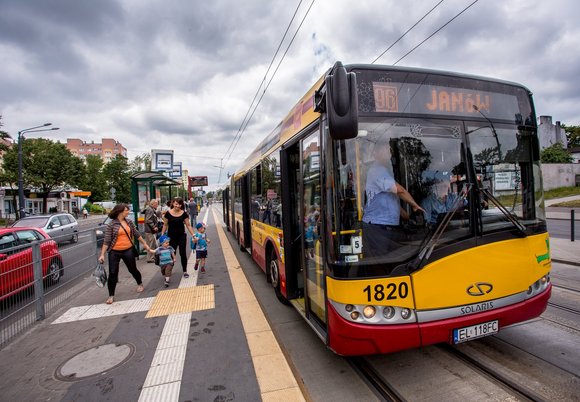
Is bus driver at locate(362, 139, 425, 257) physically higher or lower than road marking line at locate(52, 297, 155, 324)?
higher

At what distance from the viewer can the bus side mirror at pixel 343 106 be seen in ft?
8.34

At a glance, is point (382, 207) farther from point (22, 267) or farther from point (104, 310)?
point (22, 267)

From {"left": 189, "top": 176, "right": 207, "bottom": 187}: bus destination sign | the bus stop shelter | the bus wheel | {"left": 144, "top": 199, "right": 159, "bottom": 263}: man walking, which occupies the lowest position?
the bus wheel

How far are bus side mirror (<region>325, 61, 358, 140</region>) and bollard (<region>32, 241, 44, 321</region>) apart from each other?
17.0ft

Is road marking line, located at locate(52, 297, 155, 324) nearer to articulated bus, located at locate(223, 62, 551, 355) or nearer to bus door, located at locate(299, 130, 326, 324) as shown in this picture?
bus door, located at locate(299, 130, 326, 324)

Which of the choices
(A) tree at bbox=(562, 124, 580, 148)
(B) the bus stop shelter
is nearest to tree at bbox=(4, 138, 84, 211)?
(B) the bus stop shelter

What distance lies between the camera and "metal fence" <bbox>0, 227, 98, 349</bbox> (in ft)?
14.6

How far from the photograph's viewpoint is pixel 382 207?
2.85 m

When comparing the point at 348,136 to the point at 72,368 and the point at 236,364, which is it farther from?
the point at 72,368

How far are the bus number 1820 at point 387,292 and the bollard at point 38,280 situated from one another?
205 inches

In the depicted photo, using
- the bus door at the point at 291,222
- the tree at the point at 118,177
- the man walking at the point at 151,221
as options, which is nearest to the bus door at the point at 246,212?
the man walking at the point at 151,221

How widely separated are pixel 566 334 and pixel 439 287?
2.37m

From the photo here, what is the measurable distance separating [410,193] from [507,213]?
1025mm

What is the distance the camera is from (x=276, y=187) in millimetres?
5160
